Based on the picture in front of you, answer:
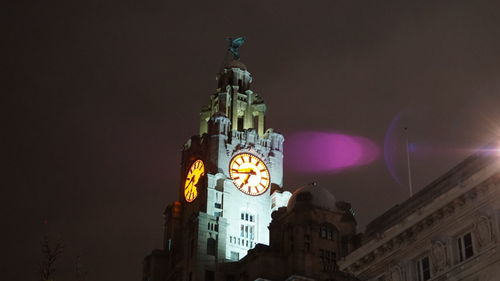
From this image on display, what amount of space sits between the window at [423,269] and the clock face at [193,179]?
88.7 m

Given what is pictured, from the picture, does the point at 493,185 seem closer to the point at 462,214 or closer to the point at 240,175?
the point at 462,214

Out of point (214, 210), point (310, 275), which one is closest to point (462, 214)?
point (310, 275)

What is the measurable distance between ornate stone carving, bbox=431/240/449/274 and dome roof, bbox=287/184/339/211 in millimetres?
69564

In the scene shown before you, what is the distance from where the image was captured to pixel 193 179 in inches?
5856

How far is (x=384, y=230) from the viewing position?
201 feet

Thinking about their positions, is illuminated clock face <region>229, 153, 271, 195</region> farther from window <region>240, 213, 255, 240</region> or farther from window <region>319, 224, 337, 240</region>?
window <region>319, 224, 337, 240</region>

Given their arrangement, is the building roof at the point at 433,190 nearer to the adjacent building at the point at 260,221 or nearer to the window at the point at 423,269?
the adjacent building at the point at 260,221

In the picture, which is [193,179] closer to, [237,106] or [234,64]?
[237,106]

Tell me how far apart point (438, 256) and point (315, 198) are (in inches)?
2832

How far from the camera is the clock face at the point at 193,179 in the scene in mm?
146000

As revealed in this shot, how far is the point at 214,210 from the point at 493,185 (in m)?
90.1

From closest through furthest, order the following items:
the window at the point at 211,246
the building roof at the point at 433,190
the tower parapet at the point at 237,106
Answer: the building roof at the point at 433,190 → the window at the point at 211,246 → the tower parapet at the point at 237,106

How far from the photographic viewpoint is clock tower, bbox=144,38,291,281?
447 feet

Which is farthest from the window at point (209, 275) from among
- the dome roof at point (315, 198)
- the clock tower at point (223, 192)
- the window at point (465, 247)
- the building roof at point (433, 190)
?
the window at point (465, 247)
